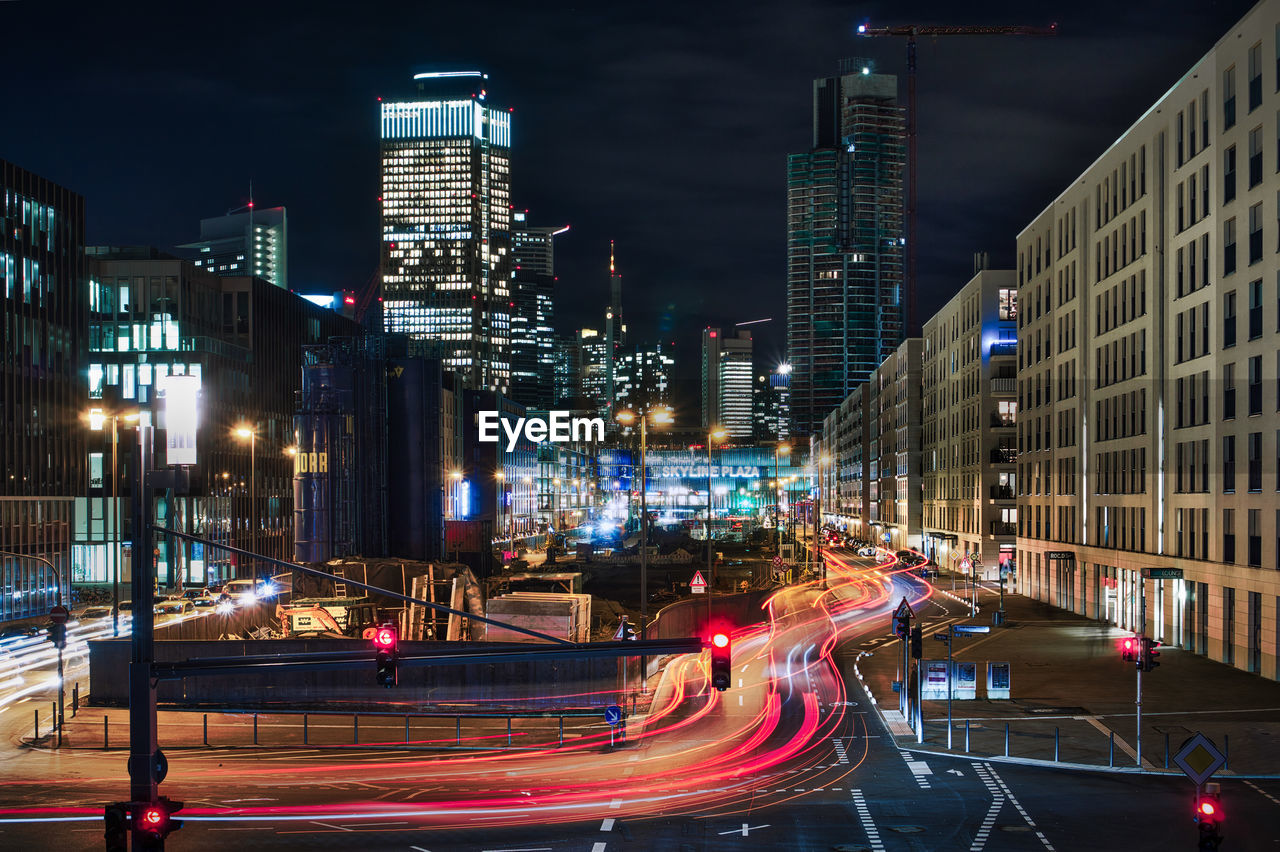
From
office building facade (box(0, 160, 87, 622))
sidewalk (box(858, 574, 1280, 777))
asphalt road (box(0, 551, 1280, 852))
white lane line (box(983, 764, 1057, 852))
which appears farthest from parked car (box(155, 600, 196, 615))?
white lane line (box(983, 764, 1057, 852))

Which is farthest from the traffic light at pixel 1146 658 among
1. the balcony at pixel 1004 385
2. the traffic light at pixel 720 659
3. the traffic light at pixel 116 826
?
the balcony at pixel 1004 385

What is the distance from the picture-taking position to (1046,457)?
82.4 m

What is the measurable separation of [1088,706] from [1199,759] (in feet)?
72.3

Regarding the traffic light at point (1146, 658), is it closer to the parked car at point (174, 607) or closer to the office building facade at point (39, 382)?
the parked car at point (174, 607)

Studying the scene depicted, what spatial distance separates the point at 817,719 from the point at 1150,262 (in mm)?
35826

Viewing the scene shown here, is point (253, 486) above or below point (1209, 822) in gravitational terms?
above

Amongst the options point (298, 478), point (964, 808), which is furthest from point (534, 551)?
point (964, 808)

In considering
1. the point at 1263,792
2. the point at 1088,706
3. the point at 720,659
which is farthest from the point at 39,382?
the point at 1263,792

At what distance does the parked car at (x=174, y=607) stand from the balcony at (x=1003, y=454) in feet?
223

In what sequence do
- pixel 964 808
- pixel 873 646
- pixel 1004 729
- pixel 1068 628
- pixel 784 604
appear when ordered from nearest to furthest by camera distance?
1. pixel 964 808
2. pixel 1004 729
3. pixel 873 646
4. pixel 1068 628
5. pixel 784 604

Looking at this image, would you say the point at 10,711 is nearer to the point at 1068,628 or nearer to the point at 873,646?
the point at 873,646

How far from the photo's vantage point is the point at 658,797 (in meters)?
27.5

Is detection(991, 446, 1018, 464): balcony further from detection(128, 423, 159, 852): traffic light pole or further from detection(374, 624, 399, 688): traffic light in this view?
detection(128, 423, 159, 852): traffic light pole

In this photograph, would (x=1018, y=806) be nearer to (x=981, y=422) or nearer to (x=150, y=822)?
(x=150, y=822)
